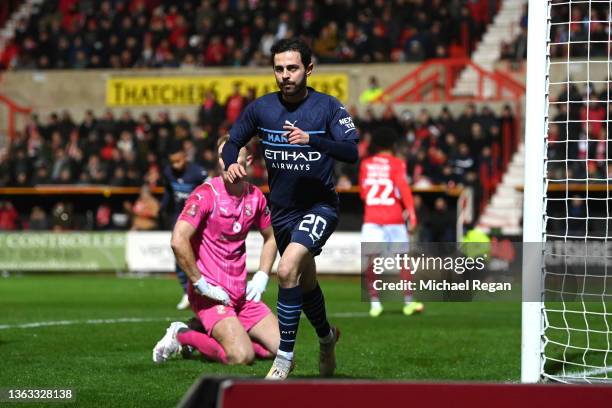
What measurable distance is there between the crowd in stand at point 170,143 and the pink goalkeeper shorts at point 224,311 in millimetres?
14259

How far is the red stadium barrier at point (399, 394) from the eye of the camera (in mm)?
4660

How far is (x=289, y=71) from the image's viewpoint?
787cm

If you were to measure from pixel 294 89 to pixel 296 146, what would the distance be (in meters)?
0.42

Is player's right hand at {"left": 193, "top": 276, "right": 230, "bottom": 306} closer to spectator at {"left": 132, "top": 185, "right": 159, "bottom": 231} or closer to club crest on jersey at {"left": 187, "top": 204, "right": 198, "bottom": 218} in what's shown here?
club crest on jersey at {"left": 187, "top": 204, "right": 198, "bottom": 218}

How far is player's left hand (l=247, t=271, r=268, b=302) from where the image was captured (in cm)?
915

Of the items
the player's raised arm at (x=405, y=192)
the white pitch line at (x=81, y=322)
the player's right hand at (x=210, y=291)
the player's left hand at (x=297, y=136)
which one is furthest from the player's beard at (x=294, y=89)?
the player's raised arm at (x=405, y=192)

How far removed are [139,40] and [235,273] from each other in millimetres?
25516

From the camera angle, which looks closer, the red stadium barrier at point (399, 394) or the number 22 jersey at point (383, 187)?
the red stadium barrier at point (399, 394)

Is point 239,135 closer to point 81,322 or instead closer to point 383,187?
point 81,322

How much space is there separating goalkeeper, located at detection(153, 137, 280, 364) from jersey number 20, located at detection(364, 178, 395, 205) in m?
4.99

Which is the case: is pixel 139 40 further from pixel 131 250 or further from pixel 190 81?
pixel 131 250

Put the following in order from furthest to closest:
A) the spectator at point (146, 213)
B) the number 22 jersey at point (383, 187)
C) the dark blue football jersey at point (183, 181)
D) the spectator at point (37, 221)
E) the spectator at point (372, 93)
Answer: the spectator at point (372, 93)
the spectator at point (37, 221)
the spectator at point (146, 213)
the dark blue football jersey at point (183, 181)
the number 22 jersey at point (383, 187)

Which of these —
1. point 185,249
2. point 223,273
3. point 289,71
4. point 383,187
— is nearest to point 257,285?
point 223,273

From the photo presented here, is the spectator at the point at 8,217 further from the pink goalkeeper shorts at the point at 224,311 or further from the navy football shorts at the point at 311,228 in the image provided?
the navy football shorts at the point at 311,228
